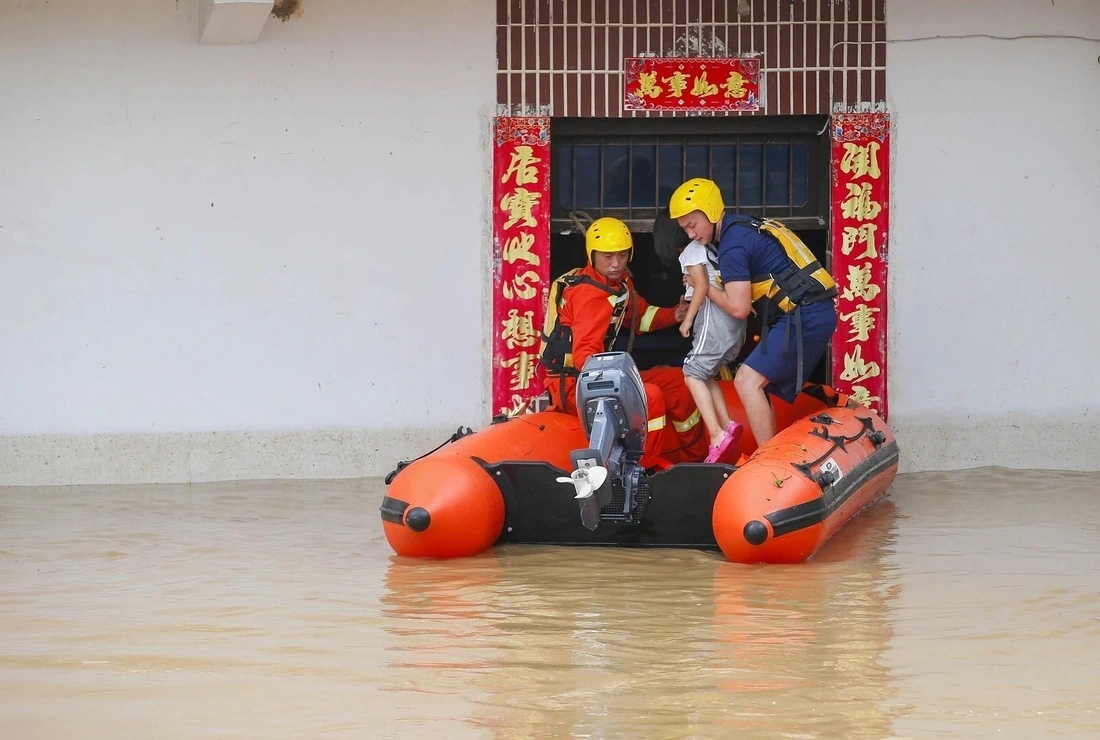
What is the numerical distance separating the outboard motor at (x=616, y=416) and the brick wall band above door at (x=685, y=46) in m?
2.16

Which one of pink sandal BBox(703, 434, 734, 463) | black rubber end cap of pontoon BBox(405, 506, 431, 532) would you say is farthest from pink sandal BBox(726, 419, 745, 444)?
black rubber end cap of pontoon BBox(405, 506, 431, 532)

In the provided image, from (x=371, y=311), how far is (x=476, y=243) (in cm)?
70

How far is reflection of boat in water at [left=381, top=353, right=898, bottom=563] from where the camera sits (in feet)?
17.3

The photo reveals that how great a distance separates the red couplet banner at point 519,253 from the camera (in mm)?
7422

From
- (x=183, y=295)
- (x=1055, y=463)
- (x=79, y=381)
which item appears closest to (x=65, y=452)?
(x=79, y=381)

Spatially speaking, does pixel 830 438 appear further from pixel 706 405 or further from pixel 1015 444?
pixel 1015 444

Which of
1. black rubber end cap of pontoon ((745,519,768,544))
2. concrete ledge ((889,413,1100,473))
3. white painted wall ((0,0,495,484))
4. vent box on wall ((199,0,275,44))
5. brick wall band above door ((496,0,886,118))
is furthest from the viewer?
concrete ledge ((889,413,1100,473))

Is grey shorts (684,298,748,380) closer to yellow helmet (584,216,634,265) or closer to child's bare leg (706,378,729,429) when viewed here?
child's bare leg (706,378,729,429)

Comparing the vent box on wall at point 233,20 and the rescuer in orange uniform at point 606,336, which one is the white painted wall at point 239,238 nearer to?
the vent box on wall at point 233,20

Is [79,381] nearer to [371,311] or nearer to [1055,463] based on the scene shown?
[371,311]

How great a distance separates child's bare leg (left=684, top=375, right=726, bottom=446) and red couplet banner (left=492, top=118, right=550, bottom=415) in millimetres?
1261

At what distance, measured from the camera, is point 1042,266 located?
753 centimetres

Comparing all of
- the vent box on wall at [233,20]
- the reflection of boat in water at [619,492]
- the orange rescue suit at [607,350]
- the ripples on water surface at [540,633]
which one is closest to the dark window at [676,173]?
the orange rescue suit at [607,350]

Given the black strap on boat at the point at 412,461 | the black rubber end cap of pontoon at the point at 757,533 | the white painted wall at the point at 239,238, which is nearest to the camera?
the black rubber end cap of pontoon at the point at 757,533
